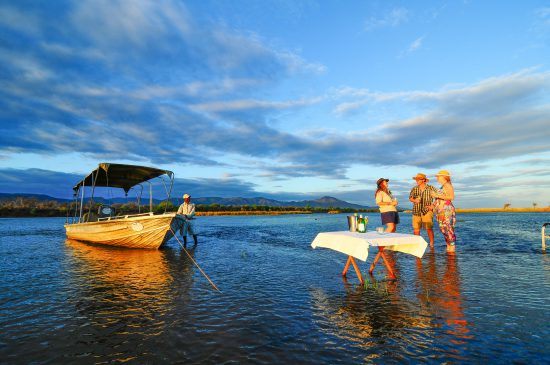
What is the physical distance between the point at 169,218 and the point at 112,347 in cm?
1127

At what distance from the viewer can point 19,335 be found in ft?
17.5

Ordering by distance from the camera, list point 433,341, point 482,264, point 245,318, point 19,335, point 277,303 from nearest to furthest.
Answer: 1. point 433,341
2. point 19,335
3. point 245,318
4. point 277,303
5. point 482,264

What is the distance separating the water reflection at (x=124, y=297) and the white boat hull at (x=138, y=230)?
7.52 feet

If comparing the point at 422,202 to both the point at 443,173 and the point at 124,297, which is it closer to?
the point at 443,173

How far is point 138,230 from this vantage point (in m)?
16.4

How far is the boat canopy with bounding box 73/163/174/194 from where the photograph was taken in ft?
59.6

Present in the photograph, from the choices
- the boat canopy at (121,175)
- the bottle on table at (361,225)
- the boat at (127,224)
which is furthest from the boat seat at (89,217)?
the bottle on table at (361,225)

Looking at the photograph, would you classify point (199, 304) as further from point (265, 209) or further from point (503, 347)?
point (265, 209)

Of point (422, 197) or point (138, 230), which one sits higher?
point (422, 197)

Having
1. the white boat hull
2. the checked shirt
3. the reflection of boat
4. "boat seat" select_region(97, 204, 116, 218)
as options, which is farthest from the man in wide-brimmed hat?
"boat seat" select_region(97, 204, 116, 218)

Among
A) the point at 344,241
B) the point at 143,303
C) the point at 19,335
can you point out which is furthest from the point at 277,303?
the point at 19,335

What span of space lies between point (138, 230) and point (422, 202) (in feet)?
44.6

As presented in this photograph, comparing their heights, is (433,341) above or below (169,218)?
below

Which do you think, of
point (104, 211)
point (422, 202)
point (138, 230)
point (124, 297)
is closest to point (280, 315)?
point (124, 297)
